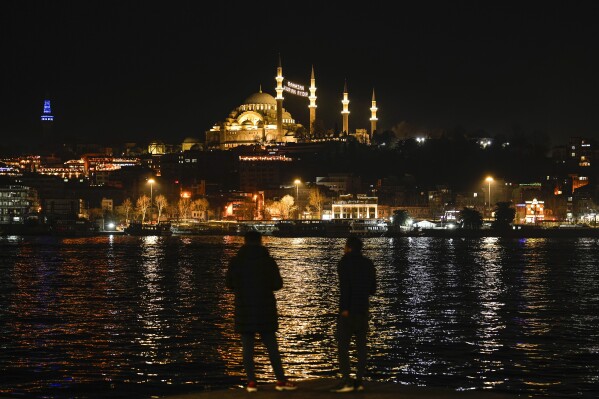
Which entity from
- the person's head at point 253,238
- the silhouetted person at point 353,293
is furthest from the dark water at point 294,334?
the person's head at point 253,238

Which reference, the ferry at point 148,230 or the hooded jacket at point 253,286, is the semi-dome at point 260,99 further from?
the hooded jacket at point 253,286

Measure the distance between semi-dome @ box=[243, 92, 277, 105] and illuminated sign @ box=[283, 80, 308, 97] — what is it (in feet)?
26.2

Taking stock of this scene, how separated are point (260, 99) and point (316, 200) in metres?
44.8

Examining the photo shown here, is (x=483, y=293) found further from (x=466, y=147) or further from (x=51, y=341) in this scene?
(x=466, y=147)

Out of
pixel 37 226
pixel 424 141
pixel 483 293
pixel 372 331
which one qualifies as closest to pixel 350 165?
pixel 424 141

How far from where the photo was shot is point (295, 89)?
156750 millimetres

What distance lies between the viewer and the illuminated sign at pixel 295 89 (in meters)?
155

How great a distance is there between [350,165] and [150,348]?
12871 cm

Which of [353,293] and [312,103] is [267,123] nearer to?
[312,103]

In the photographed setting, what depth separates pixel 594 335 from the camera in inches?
683

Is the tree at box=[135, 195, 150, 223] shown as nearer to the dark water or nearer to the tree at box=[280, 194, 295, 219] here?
the tree at box=[280, 194, 295, 219]

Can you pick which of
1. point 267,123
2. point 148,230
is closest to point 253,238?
point 148,230

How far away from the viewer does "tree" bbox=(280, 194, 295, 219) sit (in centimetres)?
11775

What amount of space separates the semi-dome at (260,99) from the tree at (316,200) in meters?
40.1
